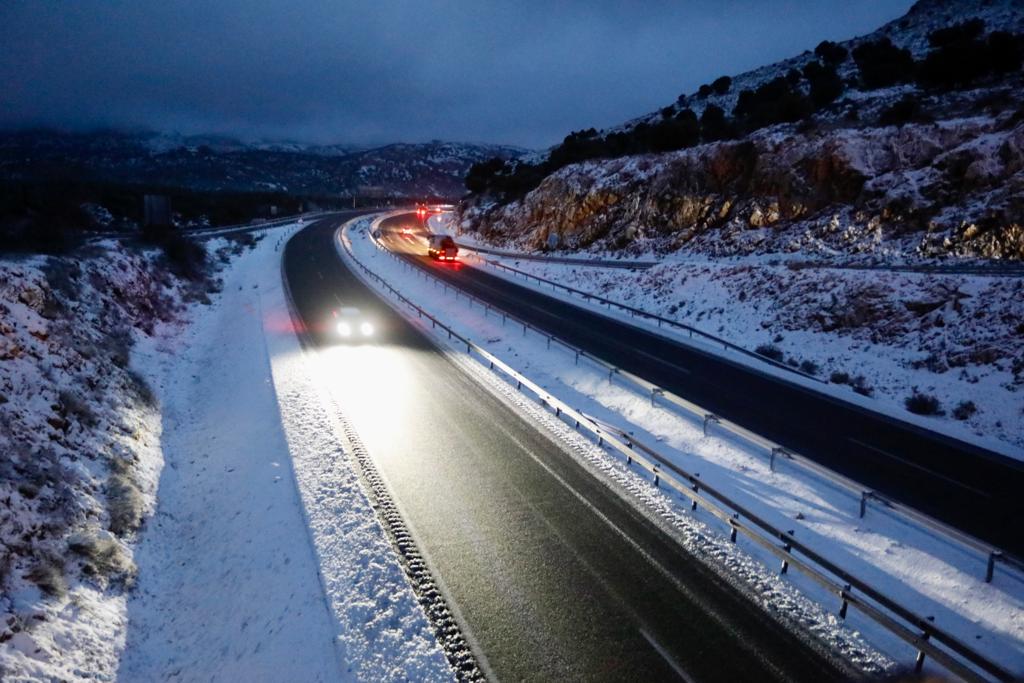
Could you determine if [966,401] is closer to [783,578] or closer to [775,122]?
[783,578]

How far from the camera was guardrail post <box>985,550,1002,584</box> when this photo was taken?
337 inches

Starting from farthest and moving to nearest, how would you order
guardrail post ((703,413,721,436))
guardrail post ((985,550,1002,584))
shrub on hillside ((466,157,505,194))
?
shrub on hillside ((466,157,505,194)) → guardrail post ((703,413,721,436)) → guardrail post ((985,550,1002,584))

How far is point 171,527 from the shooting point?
11062mm

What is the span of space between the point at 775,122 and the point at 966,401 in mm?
34596

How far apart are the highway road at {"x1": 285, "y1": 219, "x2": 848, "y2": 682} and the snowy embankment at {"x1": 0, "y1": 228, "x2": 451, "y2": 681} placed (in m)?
1.02

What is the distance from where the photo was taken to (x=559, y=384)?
19.5 metres

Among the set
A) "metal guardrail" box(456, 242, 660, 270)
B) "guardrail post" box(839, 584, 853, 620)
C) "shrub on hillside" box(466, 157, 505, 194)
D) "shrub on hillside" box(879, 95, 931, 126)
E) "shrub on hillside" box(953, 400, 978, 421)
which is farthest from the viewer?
"shrub on hillside" box(466, 157, 505, 194)

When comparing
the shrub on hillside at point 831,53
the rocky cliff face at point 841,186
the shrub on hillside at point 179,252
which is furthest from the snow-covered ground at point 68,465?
the shrub on hillside at point 831,53

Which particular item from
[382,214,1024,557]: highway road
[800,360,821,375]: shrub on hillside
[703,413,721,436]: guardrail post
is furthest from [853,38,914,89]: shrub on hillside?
[703,413,721,436]: guardrail post

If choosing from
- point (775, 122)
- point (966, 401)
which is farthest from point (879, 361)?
point (775, 122)

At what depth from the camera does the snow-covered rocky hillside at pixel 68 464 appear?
7.48m

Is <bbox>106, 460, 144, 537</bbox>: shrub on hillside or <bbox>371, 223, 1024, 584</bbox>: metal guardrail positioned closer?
<bbox>371, 223, 1024, 584</bbox>: metal guardrail

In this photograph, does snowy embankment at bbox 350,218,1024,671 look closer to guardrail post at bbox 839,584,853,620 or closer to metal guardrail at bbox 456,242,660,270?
guardrail post at bbox 839,584,853,620

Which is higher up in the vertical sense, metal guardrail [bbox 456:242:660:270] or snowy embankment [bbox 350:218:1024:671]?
metal guardrail [bbox 456:242:660:270]
